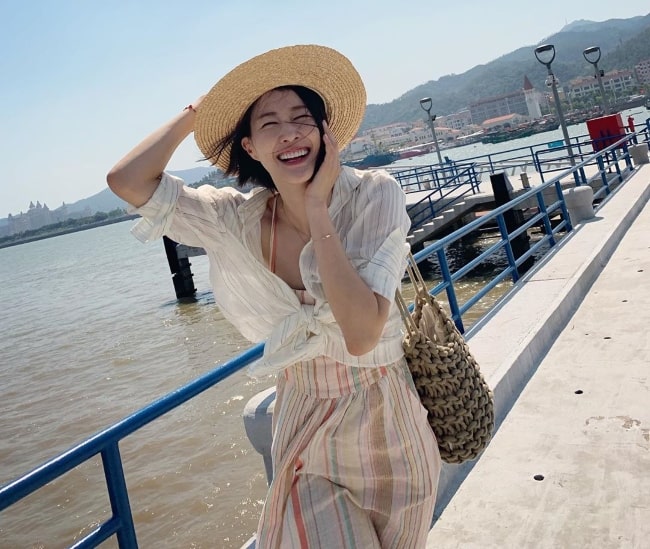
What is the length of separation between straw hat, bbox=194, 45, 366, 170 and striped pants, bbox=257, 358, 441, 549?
616 mm

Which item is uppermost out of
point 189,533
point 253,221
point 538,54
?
point 538,54

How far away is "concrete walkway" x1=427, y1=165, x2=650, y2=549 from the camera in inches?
96.3

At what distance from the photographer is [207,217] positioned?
1504mm

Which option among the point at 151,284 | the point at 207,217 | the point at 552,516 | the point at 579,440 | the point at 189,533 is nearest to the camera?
the point at 207,217

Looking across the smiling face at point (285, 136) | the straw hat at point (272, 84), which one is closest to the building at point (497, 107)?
the straw hat at point (272, 84)

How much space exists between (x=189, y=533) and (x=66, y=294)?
3018 cm

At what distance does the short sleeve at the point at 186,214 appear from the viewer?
4.75ft

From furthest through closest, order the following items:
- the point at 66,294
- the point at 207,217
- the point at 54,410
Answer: the point at 66,294 → the point at 54,410 → the point at 207,217

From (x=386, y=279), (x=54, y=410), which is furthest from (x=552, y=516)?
(x=54, y=410)

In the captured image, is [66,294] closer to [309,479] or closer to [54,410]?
[54,410]

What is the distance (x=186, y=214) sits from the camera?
58.4 inches

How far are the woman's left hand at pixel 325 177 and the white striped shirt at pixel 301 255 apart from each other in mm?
52

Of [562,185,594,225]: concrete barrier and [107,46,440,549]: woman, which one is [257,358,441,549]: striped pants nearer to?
[107,46,440,549]: woman

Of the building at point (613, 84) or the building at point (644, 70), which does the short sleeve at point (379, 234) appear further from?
the building at point (644, 70)
